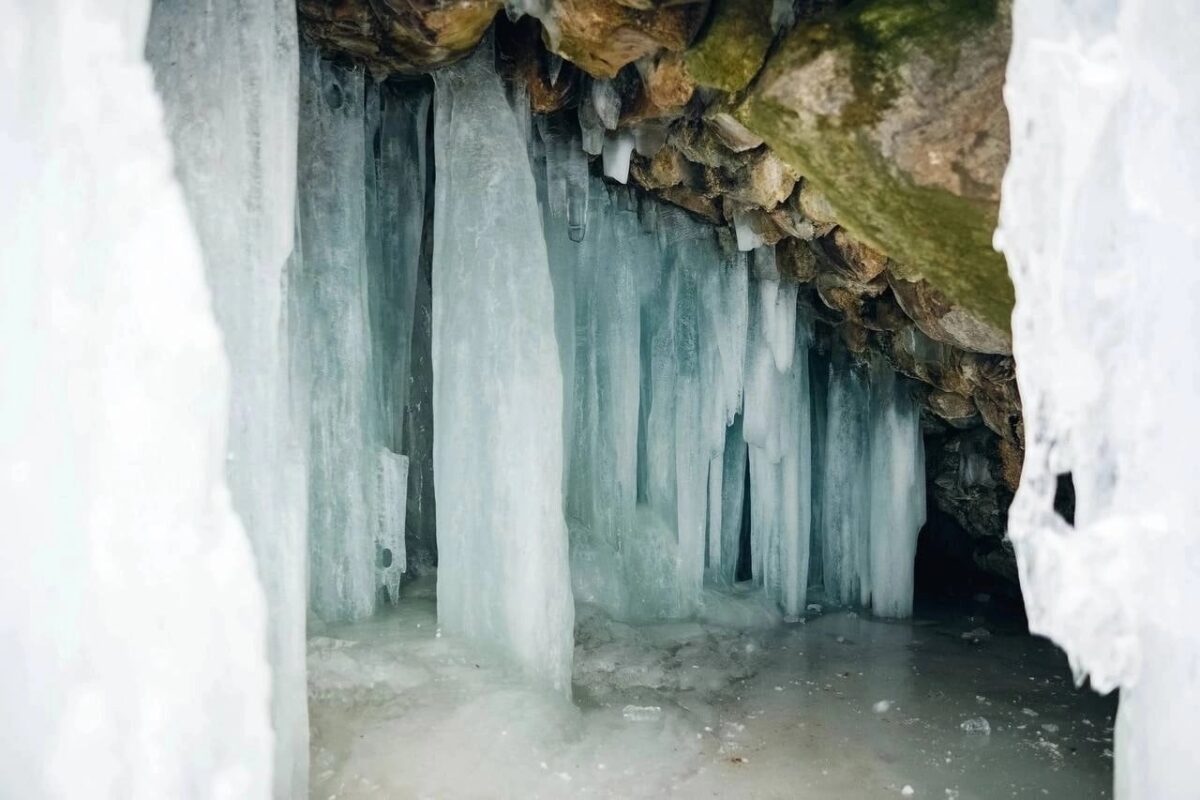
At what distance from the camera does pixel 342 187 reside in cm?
536

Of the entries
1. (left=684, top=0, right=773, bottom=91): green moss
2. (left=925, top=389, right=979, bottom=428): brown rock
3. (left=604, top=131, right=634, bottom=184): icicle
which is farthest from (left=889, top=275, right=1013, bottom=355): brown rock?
(left=684, top=0, right=773, bottom=91): green moss

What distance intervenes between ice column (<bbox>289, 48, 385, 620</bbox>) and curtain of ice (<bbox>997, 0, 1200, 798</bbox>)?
3.60 meters

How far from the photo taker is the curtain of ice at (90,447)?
297cm

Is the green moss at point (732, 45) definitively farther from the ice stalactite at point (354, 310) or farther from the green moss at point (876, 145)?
the ice stalactite at point (354, 310)

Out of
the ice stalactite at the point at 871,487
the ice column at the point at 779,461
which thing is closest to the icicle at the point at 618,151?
the ice column at the point at 779,461

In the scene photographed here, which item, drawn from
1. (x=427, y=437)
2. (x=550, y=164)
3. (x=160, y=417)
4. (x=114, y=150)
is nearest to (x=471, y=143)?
(x=550, y=164)

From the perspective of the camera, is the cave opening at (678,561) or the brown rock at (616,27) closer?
the brown rock at (616,27)

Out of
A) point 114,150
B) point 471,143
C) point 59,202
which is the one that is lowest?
point 59,202

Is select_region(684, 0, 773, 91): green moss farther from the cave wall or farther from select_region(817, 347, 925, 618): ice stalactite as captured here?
select_region(817, 347, 925, 618): ice stalactite

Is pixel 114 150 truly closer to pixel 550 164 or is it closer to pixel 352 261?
pixel 352 261

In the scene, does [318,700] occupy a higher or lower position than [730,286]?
lower

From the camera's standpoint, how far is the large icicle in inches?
203

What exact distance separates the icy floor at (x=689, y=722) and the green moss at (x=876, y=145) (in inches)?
93.7

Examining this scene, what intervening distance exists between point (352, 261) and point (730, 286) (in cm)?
282
